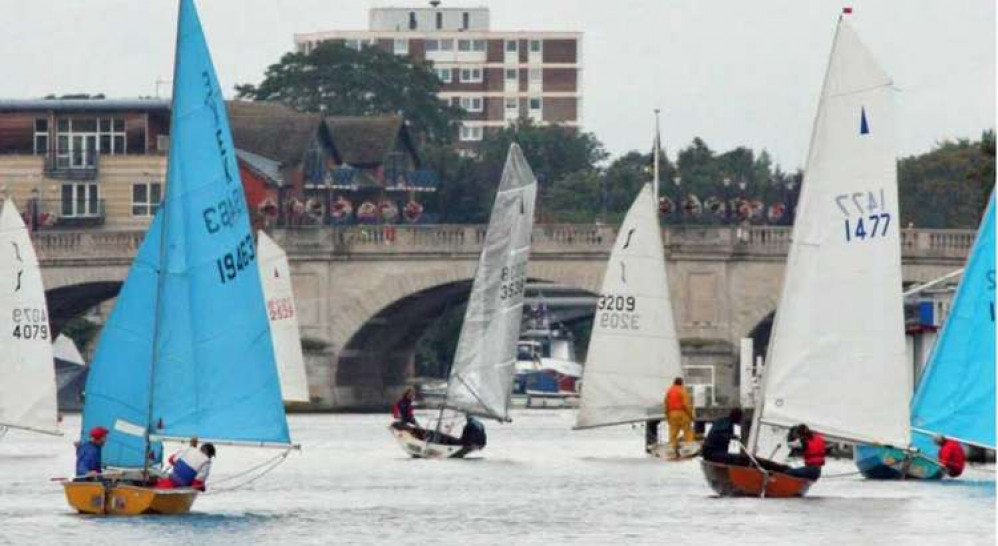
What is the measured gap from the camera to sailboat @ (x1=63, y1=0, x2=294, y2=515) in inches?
2062

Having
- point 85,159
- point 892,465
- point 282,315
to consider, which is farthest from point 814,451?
point 85,159

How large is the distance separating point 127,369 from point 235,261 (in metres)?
2.30

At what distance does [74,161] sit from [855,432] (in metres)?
93.5

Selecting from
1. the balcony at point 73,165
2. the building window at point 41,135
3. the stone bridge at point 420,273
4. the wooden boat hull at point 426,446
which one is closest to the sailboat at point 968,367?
the wooden boat hull at point 426,446

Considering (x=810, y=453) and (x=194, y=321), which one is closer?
(x=194, y=321)

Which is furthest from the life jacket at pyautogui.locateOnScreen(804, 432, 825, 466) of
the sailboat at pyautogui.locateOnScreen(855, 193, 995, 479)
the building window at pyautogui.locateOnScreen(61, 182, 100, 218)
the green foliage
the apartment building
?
the green foliage

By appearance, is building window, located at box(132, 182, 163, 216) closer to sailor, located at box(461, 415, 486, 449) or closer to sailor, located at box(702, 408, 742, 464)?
sailor, located at box(461, 415, 486, 449)

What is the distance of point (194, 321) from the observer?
173 feet

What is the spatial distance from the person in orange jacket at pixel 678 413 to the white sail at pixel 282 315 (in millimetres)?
27099

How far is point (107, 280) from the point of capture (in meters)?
124

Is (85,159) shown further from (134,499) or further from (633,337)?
(134,499)

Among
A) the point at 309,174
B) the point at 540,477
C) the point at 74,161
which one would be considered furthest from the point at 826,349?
the point at 309,174

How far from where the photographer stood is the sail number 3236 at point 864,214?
54906 mm

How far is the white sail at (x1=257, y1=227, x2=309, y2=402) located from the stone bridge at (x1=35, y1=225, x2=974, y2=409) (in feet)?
59.7
